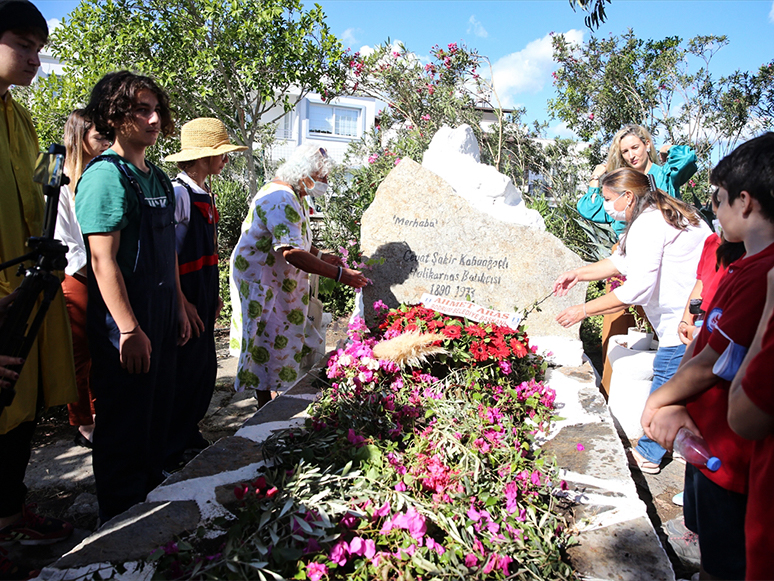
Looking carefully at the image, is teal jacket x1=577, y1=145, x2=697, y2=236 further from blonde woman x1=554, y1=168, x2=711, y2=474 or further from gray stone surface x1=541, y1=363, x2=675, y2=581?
gray stone surface x1=541, y1=363, x2=675, y2=581

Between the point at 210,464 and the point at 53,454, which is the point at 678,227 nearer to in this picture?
the point at 210,464

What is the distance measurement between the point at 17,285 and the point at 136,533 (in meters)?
1.12

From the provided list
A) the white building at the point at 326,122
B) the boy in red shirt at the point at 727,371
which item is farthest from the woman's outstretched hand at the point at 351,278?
the white building at the point at 326,122

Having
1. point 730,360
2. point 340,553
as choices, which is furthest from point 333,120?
point 730,360

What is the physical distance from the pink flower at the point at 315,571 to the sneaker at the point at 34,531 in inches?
58.1

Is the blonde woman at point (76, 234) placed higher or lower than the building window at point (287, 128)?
lower

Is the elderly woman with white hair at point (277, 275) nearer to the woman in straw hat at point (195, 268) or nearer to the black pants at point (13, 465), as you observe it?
the woman in straw hat at point (195, 268)

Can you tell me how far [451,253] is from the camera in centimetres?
384

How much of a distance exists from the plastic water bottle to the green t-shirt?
2.10 meters

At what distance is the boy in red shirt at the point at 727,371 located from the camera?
1378 mm

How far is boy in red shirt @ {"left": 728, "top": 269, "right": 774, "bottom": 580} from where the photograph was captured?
113cm

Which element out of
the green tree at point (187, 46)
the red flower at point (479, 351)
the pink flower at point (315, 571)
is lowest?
the pink flower at point (315, 571)

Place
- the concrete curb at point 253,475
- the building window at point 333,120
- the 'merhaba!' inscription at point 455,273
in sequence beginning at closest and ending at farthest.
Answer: the concrete curb at point 253,475 → the 'merhaba!' inscription at point 455,273 → the building window at point 333,120

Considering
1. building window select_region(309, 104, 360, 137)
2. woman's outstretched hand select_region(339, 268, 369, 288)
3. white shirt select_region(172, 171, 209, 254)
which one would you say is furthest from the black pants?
building window select_region(309, 104, 360, 137)
